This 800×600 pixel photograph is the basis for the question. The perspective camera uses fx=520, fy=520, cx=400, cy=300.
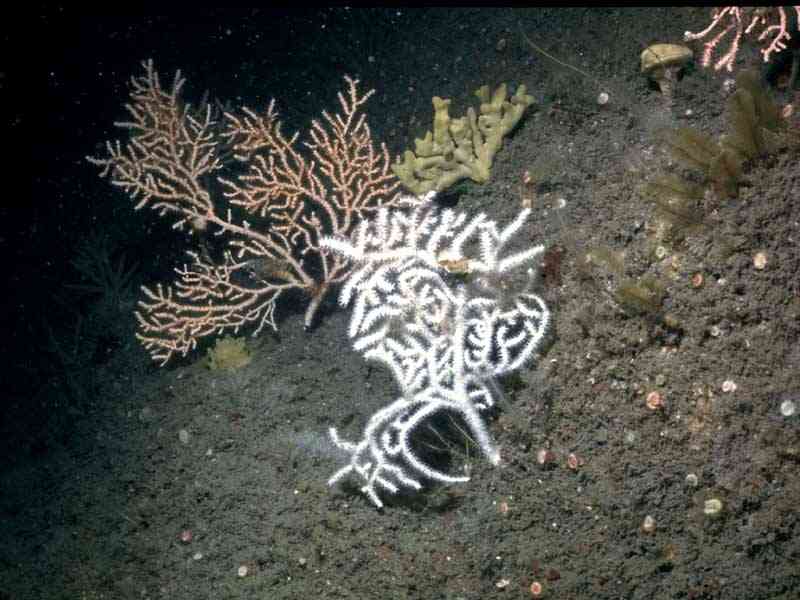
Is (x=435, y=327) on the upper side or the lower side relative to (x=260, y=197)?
lower

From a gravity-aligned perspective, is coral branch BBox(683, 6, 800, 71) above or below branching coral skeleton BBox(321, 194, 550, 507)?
above

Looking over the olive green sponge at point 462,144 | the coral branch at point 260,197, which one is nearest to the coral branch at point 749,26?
the olive green sponge at point 462,144

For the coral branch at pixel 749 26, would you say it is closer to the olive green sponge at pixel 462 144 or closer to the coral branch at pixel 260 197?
the olive green sponge at pixel 462 144

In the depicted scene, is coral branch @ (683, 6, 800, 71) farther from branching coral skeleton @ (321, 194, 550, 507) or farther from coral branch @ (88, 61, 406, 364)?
coral branch @ (88, 61, 406, 364)

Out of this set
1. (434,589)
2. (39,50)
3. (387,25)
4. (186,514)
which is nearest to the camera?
(434,589)

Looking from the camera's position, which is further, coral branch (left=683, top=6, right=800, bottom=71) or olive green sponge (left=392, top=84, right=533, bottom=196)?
olive green sponge (left=392, top=84, right=533, bottom=196)

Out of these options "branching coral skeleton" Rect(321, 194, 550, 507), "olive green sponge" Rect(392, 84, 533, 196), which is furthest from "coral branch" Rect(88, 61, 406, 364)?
"branching coral skeleton" Rect(321, 194, 550, 507)

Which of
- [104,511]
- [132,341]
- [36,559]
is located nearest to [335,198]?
[132,341]

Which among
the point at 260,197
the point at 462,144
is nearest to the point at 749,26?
the point at 462,144

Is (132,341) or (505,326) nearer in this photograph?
(505,326)

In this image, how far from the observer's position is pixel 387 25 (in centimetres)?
515

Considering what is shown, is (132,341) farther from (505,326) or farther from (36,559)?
(505,326)

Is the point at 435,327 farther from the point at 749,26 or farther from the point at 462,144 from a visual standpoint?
the point at 749,26

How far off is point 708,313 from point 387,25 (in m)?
4.12
